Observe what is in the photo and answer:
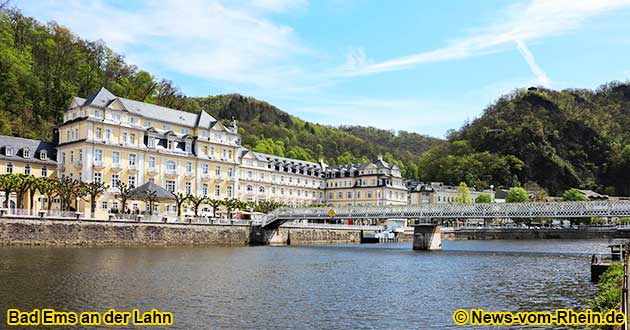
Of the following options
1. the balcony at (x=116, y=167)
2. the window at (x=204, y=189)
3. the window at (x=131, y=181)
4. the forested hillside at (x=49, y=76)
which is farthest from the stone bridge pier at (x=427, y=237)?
the forested hillside at (x=49, y=76)

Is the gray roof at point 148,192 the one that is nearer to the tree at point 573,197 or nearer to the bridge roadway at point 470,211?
the bridge roadway at point 470,211

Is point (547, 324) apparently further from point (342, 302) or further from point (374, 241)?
point (374, 241)

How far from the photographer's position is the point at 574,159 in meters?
191

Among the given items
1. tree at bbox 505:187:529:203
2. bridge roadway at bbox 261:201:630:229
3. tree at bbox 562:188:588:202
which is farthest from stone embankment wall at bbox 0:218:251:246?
tree at bbox 562:188:588:202

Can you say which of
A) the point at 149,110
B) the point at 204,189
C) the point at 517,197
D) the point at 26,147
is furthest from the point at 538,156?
the point at 26,147

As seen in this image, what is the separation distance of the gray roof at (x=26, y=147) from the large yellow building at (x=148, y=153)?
0.32 m

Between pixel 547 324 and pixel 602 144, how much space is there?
18998 cm

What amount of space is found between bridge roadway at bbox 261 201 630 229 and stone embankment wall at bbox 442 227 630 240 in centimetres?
4017

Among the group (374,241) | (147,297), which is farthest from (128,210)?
(147,297)

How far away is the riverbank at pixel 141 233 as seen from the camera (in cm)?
5328

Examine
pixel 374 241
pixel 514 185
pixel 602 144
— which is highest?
pixel 602 144

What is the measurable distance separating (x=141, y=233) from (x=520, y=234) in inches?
2831

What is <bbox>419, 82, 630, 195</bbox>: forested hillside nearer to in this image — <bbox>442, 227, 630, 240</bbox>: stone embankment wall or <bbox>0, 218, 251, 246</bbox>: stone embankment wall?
<bbox>442, 227, 630, 240</bbox>: stone embankment wall

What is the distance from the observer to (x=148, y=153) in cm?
8100
